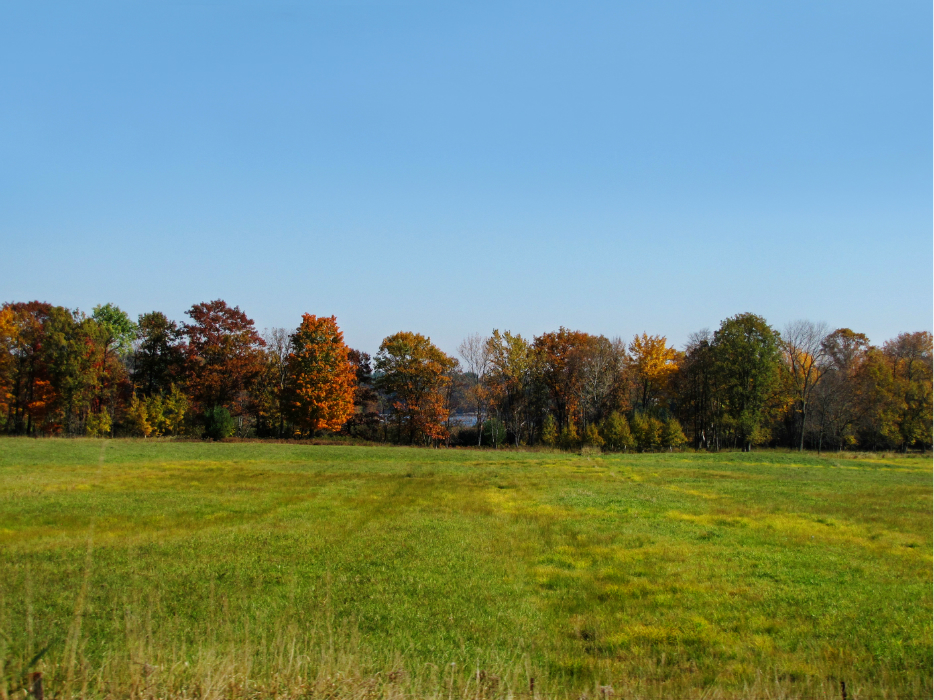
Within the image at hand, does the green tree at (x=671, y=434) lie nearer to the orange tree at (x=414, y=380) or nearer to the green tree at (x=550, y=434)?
the green tree at (x=550, y=434)

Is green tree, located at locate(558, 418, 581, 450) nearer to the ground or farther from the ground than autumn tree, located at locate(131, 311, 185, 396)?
nearer to the ground

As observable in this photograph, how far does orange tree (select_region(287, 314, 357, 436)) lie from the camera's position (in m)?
55.7

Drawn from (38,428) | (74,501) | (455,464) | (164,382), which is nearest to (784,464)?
(455,464)

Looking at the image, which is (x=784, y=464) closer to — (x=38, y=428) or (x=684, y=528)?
(x=684, y=528)

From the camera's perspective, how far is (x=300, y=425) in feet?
185

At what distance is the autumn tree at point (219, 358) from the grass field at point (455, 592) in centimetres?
3601

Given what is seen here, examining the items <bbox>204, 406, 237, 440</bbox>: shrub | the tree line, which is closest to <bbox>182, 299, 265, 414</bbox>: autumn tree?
the tree line

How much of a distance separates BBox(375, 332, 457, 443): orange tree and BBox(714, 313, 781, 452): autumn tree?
2676 centimetres

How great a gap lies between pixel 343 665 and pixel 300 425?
53.0m

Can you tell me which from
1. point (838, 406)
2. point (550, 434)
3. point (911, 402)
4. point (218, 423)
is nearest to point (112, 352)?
point (218, 423)

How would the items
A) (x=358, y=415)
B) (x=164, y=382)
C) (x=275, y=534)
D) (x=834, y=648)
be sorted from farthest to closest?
(x=358, y=415) → (x=164, y=382) → (x=275, y=534) → (x=834, y=648)

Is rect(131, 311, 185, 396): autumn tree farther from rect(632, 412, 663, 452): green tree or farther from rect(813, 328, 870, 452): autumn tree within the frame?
rect(813, 328, 870, 452): autumn tree

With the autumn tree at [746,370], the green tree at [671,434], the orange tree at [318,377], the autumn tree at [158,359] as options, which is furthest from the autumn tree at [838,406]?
the autumn tree at [158,359]

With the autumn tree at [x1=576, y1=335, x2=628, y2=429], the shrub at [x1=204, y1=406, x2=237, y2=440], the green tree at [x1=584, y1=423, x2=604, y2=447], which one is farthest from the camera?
the autumn tree at [x1=576, y1=335, x2=628, y2=429]
